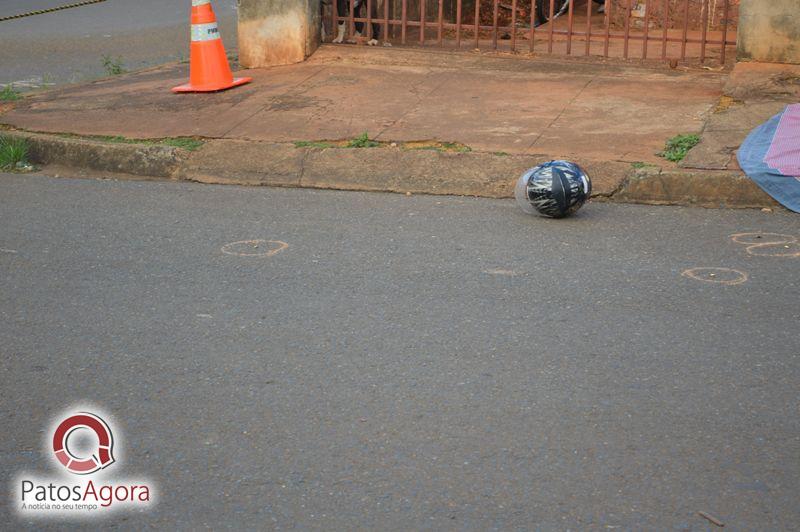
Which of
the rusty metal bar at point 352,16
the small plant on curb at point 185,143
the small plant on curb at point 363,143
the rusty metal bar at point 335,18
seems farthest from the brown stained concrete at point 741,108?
the rusty metal bar at point 335,18

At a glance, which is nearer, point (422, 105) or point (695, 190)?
point (695, 190)

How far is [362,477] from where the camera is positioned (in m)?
3.47

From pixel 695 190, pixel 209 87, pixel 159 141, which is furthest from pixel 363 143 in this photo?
pixel 695 190

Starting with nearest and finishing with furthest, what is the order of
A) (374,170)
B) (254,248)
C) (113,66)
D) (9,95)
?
(254,248)
(374,170)
(9,95)
(113,66)

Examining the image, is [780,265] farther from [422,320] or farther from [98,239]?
[98,239]

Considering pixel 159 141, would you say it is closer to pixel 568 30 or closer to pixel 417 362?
pixel 568 30

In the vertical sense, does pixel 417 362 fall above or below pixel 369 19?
below

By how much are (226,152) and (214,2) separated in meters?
9.60

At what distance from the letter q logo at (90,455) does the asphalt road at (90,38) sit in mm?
7144

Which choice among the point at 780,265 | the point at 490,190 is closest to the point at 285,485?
the point at 780,265

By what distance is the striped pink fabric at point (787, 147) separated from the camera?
6332 mm

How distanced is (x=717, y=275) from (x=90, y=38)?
33.8ft
